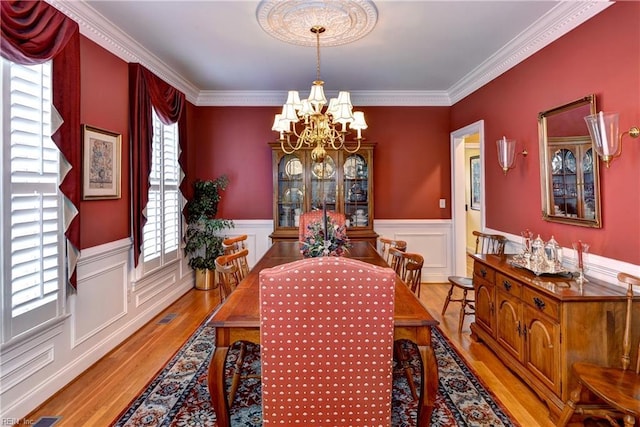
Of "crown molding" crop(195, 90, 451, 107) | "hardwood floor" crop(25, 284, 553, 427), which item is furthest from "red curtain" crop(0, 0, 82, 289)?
"crown molding" crop(195, 90, 451, 107)

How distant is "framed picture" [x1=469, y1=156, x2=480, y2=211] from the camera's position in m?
6.81

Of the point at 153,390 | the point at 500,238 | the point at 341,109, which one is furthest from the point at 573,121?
the point at 153,390

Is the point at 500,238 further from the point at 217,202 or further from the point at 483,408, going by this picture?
the point at 217,202

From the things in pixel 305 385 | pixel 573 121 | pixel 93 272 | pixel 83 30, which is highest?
pixel 83 30

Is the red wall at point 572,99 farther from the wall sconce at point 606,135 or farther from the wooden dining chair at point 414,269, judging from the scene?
the wooden dining chair at point 414,269

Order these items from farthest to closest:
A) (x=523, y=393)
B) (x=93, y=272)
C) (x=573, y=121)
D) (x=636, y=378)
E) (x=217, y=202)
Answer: (x=217, y=202) < (x=93, y=272) < (x=573, y=121) < (x=523, y=393) < (x=636, y=378)

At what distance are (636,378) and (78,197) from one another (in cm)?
361

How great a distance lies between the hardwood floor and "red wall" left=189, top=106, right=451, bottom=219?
1.83 m

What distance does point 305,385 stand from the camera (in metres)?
1.42

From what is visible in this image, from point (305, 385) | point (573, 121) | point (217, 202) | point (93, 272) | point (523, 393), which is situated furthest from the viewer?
point (217, 202)

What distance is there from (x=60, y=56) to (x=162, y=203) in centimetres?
187

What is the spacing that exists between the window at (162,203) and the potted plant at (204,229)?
31 cm

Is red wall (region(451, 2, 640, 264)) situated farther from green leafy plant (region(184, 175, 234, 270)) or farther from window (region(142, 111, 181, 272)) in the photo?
window (region(142, 111, 181, 272))

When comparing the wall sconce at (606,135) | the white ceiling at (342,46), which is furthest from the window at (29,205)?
the wall sconce at (606,135)
